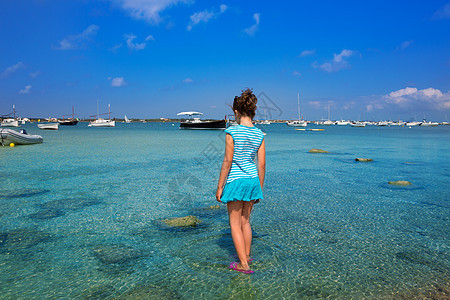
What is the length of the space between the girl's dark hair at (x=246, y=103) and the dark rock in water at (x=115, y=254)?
3.37 meters

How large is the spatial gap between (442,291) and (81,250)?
603 cm

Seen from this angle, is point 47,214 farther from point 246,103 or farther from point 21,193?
point 246,103

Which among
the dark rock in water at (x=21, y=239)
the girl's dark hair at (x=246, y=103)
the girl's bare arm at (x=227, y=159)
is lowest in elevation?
the dark rock in water at (x=21, y=239)

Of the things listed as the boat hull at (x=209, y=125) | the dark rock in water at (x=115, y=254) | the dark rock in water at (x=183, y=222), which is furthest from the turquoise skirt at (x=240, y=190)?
the boat hull at (x=209, y=125)

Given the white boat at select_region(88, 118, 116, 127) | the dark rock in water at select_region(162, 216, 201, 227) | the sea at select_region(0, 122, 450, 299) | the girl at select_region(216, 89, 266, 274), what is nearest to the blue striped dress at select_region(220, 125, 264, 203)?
the girl at select_region(216, 89, 266, 274)

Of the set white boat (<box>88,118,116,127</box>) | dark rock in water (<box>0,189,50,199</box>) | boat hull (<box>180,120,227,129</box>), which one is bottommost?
dark rock in water (<box>0,189,50,199</box>)

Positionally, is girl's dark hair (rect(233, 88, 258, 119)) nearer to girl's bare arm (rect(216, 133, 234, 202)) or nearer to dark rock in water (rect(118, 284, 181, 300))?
girl's bare arm (rect(216, 133, 234, 202))

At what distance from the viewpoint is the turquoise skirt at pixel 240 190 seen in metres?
4.15

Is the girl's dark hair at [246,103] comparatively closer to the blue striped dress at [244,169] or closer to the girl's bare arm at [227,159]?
the blue striped dress at [244,169]

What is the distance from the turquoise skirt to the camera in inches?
163

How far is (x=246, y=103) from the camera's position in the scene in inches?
162

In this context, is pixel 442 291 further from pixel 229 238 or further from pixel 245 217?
pixel 229 238

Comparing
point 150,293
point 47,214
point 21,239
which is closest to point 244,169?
point 150,293

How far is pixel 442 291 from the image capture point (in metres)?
4.27
